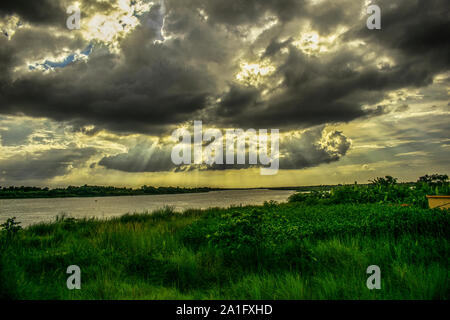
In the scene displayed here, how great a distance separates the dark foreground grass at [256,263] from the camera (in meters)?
4.21

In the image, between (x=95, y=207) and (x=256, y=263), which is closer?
(x=256, y=263)

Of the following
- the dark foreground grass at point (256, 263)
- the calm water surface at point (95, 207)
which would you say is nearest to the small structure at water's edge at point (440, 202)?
the dark foreground grass at point (256, 263)

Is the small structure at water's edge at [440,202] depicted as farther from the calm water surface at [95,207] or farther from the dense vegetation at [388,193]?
the calm water surface at [95,207]

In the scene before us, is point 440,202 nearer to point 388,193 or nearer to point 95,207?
point 388,193

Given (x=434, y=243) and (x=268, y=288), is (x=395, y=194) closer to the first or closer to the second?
(x=434, y=243)

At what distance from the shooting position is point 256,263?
20.2ft

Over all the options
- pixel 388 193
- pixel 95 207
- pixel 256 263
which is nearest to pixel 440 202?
pixel 388 193

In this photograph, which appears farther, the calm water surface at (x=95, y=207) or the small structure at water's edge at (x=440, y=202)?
the calm water surface at (x=95, y=207)

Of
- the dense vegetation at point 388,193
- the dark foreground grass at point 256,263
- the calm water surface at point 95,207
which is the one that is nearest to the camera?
the dark foreground grass at point 256,263

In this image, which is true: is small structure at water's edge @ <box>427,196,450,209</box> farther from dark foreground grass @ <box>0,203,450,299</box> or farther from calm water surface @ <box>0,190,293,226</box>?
calm water surface @ <box>0,190,293,226</box>

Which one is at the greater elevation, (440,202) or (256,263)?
(440,202)

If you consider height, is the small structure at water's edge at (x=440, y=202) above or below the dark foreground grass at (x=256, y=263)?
above

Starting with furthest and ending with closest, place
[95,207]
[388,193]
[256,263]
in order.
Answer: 1. [95,207]
2. [388,193]
3. [256,263]
